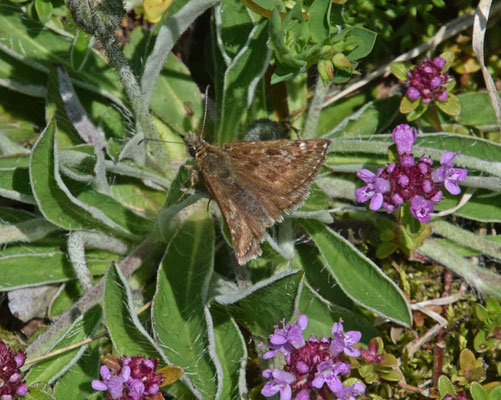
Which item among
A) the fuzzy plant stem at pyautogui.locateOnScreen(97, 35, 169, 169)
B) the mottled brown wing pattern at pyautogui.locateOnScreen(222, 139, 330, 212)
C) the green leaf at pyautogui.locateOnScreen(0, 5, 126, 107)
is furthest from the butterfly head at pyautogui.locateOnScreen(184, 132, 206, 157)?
the green leaf at pyautogui.locateOnScreen(0, 5, 126, 107)

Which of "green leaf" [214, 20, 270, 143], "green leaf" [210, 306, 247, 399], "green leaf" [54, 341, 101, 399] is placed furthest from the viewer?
"green leaf" [214, 20, 270, 143]

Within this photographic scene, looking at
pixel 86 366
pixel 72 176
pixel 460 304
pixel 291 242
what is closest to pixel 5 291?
pixel 86 366

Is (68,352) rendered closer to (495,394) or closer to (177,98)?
(177,98)

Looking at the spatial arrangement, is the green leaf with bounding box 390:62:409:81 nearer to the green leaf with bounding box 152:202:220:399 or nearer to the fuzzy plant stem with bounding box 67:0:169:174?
the green leaf with bounding box 152:202:220:399

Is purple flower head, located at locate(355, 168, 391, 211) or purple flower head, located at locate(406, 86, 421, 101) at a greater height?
purple flower head, located at locate(406, 86, 421, 101)

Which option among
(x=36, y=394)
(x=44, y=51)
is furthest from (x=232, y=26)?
(x=36, y=394)

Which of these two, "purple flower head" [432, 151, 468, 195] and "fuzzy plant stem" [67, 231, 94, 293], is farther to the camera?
"fuzzy plant stem" [67, 231, 94, 293]

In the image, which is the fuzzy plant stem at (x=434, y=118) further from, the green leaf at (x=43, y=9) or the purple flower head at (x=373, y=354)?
the green leaf at (x=43, y=9)
